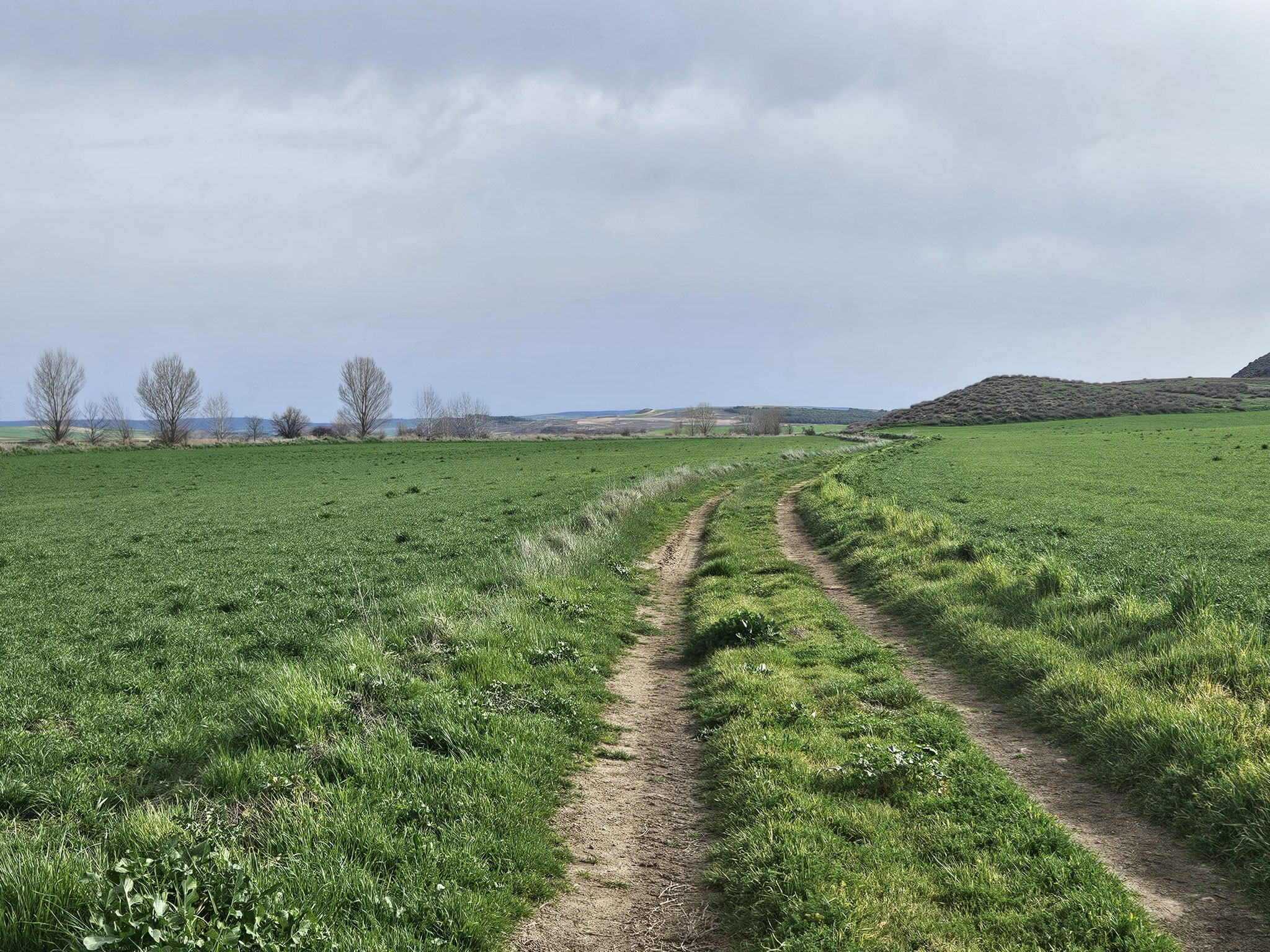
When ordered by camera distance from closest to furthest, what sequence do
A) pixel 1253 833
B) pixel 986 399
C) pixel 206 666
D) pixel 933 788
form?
pixel 1253 833
pixel 933 788
pixel 206 666
pixel 986 399

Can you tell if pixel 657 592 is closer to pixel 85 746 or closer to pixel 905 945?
pixel 85 746

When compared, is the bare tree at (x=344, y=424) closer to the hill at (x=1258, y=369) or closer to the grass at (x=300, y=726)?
the grass at (x=300, y=726)

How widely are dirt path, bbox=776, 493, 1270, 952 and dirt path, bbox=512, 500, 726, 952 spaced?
292cm

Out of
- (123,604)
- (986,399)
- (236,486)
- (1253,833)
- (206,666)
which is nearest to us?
(1253,833)

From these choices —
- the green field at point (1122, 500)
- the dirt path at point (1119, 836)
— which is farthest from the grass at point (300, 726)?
the green field at point (1122, 500)

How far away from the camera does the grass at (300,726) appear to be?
14.1 ft

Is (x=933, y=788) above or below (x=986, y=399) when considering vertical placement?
below

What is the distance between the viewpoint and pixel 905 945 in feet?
14.0

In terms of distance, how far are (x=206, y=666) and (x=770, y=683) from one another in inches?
312

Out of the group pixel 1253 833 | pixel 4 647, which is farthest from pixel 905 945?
pixel 4 647

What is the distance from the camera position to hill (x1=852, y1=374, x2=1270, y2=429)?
369ft

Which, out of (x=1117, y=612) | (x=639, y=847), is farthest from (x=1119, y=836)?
(x=1117, y=612)

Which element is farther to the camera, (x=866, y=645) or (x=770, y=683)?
(x=866, y=645)

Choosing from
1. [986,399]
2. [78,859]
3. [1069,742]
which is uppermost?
[986,399]
